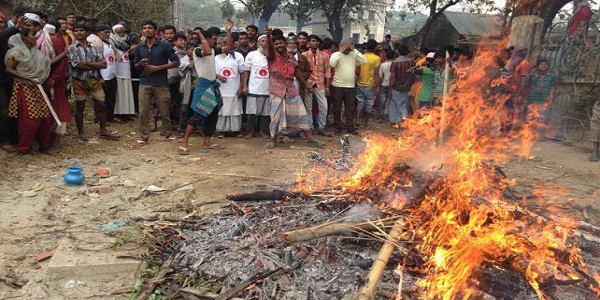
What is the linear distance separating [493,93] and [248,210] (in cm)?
715

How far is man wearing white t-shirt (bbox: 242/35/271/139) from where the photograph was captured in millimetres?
8461

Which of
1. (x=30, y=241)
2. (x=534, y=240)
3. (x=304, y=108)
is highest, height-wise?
(x=304, y=108)

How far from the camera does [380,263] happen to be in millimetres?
3324

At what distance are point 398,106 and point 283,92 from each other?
3790 mm

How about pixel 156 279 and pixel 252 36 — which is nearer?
pixel 156 279

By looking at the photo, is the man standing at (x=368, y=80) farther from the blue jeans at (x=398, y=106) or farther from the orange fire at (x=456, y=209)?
the orange fire at (x=456, y=209)

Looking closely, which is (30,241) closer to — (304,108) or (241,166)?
(241,166)

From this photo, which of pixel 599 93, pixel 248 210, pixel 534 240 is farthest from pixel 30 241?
→ pixel 599 93

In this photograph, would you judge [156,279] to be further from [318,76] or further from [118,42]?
[118,42]

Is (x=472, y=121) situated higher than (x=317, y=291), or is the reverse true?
(x=472, y=121)

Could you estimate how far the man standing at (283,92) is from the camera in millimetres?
7949

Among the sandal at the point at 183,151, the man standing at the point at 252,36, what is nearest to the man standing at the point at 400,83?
the man standing at the point at 252,36

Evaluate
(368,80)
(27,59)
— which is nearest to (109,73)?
(27,59)

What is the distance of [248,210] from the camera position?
4773 mm
